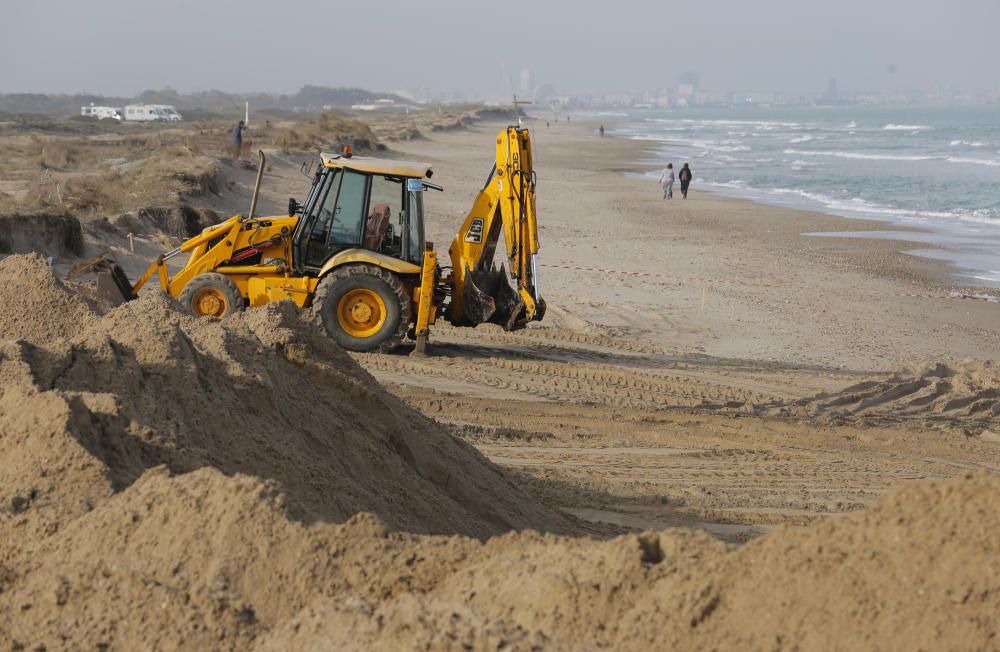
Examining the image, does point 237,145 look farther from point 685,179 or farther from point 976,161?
point 976,161

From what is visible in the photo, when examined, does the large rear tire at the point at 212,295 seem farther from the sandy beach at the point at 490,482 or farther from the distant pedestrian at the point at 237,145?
the distant pedestrian at the point at 237,145

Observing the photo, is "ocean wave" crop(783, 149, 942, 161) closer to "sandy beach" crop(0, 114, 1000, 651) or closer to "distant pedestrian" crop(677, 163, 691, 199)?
"distant pedestrian" crop(677, 163, 691, 199)

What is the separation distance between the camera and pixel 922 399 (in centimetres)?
1108

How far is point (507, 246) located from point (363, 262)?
1.55 meters

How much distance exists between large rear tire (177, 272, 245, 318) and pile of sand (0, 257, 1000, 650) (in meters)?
5.90

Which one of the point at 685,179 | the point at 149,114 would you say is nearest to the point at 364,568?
the point at 685,179

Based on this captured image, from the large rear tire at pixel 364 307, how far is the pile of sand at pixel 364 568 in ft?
19.8

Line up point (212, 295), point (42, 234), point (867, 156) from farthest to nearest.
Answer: point (867, 156)
point (42, 234)
point (212, 295)

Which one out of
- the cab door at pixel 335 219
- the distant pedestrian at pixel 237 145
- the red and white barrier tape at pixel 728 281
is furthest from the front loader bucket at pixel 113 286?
the distant pedestrian at pixel 237 145

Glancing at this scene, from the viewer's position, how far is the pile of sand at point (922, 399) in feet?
34.6

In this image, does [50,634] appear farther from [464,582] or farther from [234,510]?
[464,582]

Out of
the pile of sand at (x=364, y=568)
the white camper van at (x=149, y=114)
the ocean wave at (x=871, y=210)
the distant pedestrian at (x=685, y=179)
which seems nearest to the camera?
the pile of sand at (x=364, y=568)

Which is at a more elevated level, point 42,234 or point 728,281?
point 42,234

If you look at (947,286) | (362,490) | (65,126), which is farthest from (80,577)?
(65,126)
